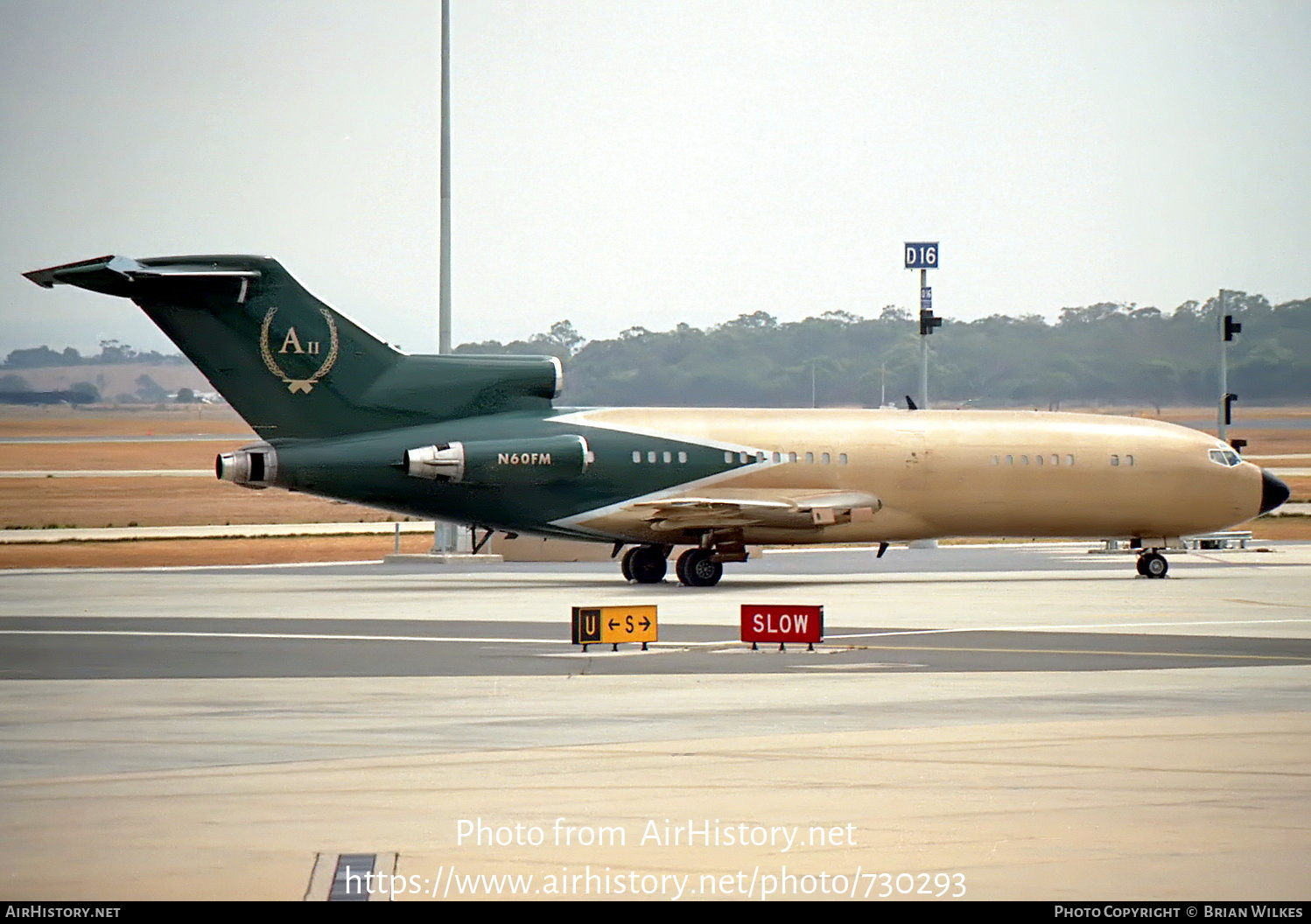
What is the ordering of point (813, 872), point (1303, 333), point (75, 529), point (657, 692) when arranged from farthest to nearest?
1. point (1303, 333)
2. point (75, 529)
3. point (657, 692)
4. point (813, 872)

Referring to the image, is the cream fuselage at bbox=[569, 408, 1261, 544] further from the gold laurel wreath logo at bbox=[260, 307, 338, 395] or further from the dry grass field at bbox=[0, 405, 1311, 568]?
the dry grass field at bbox=[0, 405, 1311, 568]

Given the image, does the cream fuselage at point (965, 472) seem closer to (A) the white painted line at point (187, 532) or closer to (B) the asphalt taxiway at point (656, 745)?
(B) the asphalt taxiway at point (656, 745)

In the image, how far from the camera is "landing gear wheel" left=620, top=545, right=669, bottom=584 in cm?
4159

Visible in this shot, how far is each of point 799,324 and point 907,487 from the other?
86.6m

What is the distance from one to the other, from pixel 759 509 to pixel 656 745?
24.4 meters

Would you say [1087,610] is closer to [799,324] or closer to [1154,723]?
[1154,723]

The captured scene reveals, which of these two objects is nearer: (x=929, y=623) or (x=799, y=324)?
(x=929, y=623)

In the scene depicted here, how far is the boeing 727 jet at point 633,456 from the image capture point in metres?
37.4

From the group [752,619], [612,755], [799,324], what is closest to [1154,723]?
[612,755]

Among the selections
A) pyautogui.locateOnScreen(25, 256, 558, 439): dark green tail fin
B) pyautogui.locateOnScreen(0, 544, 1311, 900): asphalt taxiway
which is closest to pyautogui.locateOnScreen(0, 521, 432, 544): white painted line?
pyautogui.locateOnScreen(25, 256, 558, 439): dark green tail fin

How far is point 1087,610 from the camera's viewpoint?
1275 inches

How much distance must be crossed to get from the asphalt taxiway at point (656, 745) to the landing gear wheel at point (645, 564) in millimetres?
9202

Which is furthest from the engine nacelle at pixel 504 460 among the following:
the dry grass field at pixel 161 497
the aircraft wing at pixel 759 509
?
the dry grass field at pixel 161 497

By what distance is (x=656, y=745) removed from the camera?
15.8 metres
